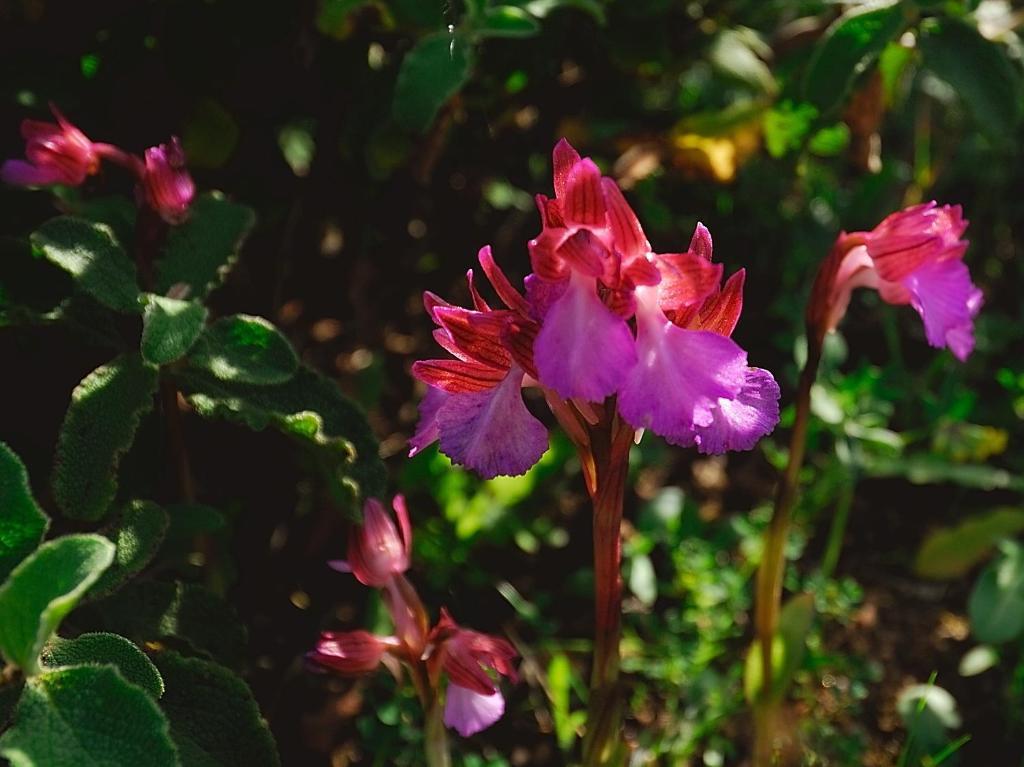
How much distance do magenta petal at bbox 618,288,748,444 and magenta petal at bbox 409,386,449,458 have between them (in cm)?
18

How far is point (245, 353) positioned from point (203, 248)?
0.14 meters

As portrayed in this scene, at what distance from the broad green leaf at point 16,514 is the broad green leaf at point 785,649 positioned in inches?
28.2

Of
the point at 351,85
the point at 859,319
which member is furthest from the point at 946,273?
the point at 859,319

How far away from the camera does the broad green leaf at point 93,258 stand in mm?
975

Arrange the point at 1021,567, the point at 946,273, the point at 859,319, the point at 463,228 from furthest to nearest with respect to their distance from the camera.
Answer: the point at 859,319, the point at 463,228, the point at 1021,567, the point at 946,273

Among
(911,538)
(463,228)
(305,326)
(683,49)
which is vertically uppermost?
(683,49)

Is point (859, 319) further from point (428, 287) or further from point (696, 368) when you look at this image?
point (696, 368)

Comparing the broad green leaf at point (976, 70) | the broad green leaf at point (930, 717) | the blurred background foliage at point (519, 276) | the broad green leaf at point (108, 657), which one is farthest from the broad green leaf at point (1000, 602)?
the broad green leaf at point (108, 657)

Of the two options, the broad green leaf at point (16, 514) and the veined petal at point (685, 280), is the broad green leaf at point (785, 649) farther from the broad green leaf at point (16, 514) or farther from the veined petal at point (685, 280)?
the broad green leaf at point (16, 514)

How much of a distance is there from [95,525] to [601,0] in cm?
83

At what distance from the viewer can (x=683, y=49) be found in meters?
1.50

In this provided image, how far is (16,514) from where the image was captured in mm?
855

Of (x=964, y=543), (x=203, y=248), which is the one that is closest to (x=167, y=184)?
(x=203, y=248)

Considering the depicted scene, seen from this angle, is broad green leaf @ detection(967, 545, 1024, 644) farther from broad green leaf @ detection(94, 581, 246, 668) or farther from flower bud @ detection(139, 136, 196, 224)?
flower bud @ detection(139, 136, 196, 224)
